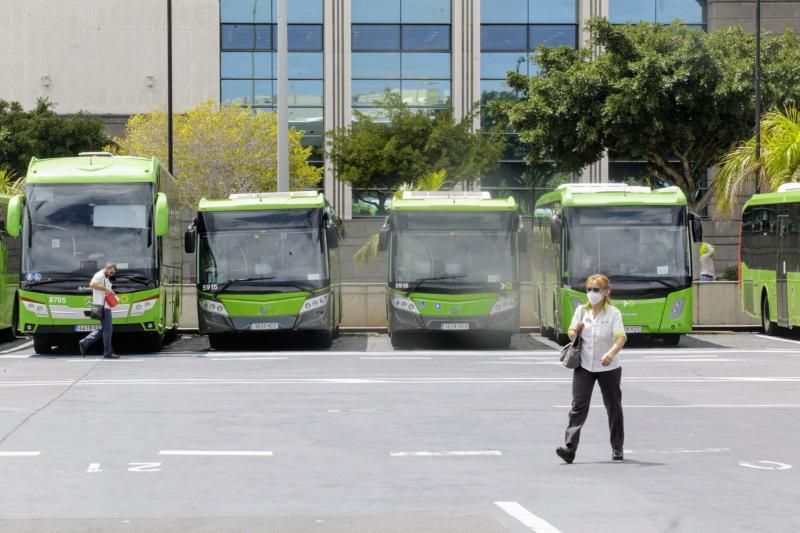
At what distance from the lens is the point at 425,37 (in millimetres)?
63625

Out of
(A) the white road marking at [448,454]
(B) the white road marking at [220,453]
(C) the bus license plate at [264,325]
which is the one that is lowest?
(A) the white road marking at [448,454]

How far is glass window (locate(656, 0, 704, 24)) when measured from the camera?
6356 centimetres

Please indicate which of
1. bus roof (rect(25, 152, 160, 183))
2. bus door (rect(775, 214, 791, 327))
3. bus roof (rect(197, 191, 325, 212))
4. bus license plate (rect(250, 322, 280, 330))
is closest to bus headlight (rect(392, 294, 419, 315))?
bus license plate (rect(250, 322, 280, 330))

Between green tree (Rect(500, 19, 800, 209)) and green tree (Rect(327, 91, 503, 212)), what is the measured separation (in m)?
8.17

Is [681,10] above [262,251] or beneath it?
above

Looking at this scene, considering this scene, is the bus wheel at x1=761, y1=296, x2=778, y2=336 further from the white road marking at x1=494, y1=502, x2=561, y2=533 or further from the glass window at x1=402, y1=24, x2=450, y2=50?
the glass window at x1=402, y1=24, x2=450, y2=50

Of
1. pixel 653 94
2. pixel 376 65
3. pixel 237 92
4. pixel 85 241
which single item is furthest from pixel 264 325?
pixel 237 92

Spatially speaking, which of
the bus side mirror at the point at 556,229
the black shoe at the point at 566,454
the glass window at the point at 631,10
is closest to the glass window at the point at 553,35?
the glass window at the point at 631,10

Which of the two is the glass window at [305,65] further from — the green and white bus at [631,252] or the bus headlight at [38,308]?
the bus headlight at [38,308]

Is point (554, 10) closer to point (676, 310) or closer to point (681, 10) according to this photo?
point (681, 10)

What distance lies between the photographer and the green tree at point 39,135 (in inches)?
2402

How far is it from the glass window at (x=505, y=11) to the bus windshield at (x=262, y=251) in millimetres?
36900

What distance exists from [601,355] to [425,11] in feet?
172

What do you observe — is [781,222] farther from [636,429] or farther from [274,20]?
[274,20]
